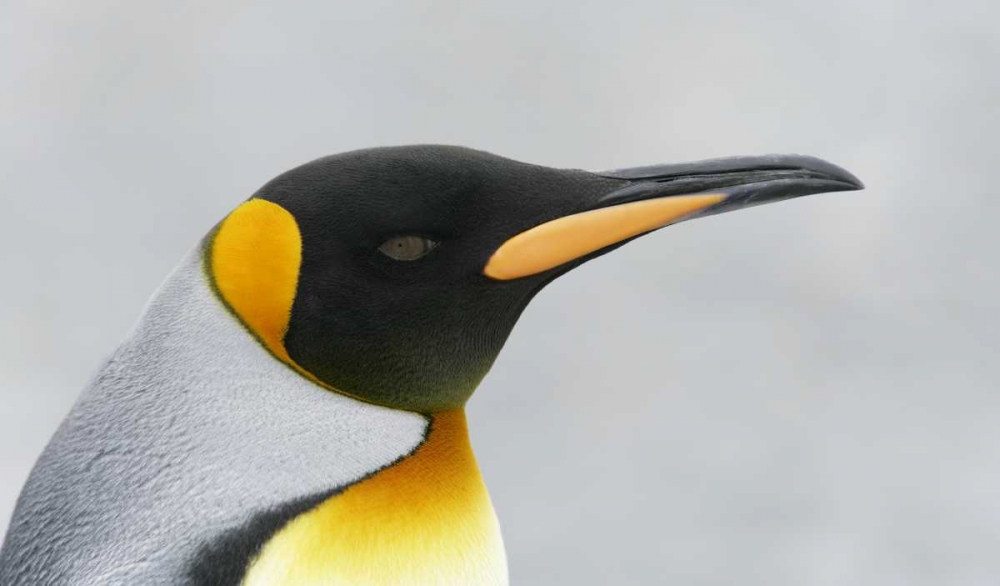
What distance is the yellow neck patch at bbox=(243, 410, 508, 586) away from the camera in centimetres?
81

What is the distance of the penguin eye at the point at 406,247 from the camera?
2.89 ft

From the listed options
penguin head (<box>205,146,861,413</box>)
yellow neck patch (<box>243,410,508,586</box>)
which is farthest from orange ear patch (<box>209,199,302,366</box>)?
yellow neck patch (<box>243,410,508,586</box>)

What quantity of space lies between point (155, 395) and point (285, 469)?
0.34 feet

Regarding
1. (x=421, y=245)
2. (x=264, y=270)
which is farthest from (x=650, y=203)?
(x=264, y=270)

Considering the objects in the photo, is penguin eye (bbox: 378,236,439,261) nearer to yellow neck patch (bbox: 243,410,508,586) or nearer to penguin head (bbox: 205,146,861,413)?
penguin head (bbox: 205,146,861,413)

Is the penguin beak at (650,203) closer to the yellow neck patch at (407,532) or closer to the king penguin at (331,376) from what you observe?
the king penguin at (331,376)

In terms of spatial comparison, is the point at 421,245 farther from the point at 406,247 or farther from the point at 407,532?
the point at 407,532

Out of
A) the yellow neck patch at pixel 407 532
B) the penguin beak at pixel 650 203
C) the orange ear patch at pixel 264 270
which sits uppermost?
the penguin beak at pixel 650 203

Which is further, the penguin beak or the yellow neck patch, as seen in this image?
the penguin beak

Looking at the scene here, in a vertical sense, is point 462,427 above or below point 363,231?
below

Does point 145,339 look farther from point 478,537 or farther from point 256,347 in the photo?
point 478,537

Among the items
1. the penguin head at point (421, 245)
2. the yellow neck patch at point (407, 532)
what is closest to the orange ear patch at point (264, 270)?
the penguin head at point (421, 245)

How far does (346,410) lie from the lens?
2.90ft

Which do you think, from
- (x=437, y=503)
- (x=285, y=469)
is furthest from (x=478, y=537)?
(x=285, y=469)
